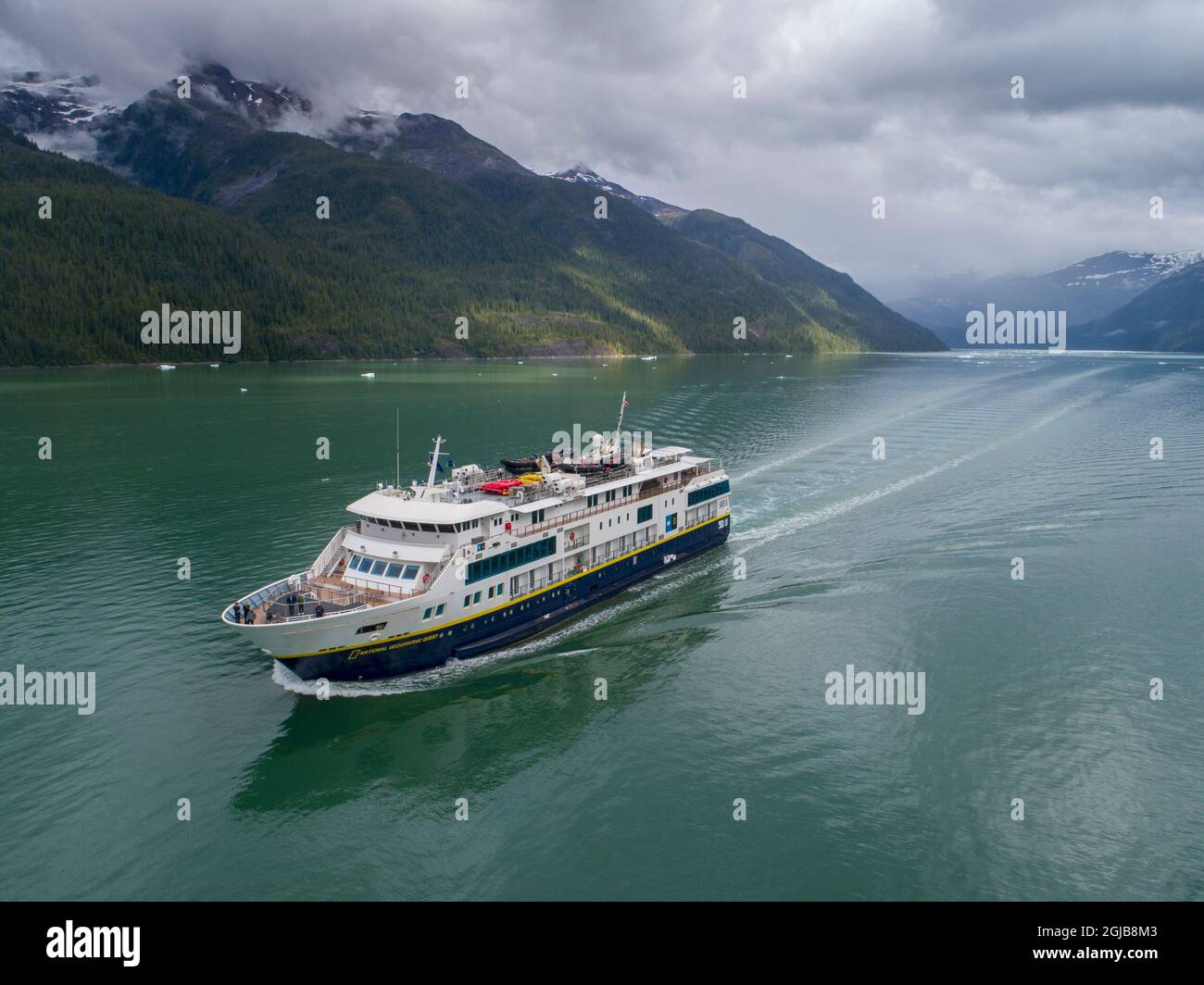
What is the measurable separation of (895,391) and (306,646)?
17264cm

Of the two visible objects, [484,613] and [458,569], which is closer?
[458,569]

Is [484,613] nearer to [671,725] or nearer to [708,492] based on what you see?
[671,725]

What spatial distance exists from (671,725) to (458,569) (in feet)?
45.4

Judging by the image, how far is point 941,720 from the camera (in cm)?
3622

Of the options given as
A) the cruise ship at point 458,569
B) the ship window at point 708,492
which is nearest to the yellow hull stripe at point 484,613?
the cruise ship at point 458,569

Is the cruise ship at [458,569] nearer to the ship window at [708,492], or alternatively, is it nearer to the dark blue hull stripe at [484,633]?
the dark blue hull stripe at [484,633]

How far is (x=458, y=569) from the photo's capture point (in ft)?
133

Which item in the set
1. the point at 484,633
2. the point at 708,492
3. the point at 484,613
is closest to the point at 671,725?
the point at 484,633

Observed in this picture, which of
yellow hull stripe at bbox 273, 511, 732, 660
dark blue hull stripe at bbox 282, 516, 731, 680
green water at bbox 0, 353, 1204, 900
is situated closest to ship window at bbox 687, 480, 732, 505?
yellow hull stripe at bbox 273, 511, 732, 660

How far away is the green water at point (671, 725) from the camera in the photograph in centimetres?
2680

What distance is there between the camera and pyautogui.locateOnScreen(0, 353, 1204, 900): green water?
1055 inches

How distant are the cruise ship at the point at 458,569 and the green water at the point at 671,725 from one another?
1753 millimetres

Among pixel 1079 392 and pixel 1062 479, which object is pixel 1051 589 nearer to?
pixel 1062 479
